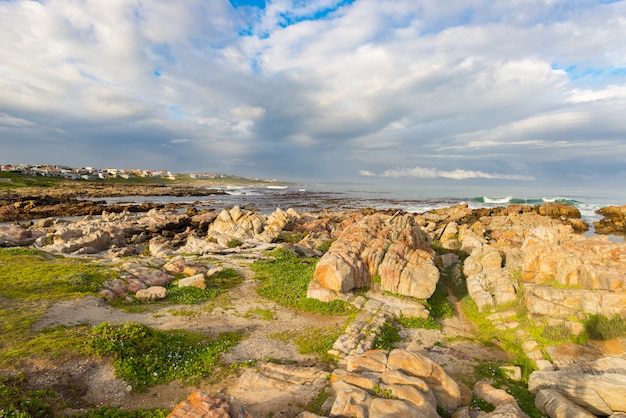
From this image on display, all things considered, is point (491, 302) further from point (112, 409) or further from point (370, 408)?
point (112, 409)

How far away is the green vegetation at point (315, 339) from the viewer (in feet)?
49.5

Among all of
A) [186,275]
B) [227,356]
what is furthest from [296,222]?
[227,356]

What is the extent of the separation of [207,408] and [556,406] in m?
11.0

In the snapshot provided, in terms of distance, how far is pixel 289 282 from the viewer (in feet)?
78.8

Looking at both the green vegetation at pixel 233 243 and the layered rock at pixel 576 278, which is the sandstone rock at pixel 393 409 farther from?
the green vegetation at pixel 233 243

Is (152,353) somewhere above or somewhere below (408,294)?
below

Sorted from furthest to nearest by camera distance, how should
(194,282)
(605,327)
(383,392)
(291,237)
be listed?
(291,237) < (194,282) < (605,327) < (383,392)

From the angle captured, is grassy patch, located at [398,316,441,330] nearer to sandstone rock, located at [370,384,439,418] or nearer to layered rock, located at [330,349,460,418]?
layered rock, located at [330,349,460,418]

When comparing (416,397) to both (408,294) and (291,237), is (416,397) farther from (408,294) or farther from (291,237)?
(291,237)

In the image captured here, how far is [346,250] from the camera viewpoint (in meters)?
23.3

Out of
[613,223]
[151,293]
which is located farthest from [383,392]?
[613,223]

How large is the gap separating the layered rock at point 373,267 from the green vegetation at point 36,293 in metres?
12.7

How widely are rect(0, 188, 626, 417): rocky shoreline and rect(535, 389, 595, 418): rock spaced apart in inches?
1.6

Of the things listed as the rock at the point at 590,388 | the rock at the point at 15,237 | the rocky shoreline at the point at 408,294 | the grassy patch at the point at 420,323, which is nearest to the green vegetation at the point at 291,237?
the rocky shoreline at the point at 408,294
